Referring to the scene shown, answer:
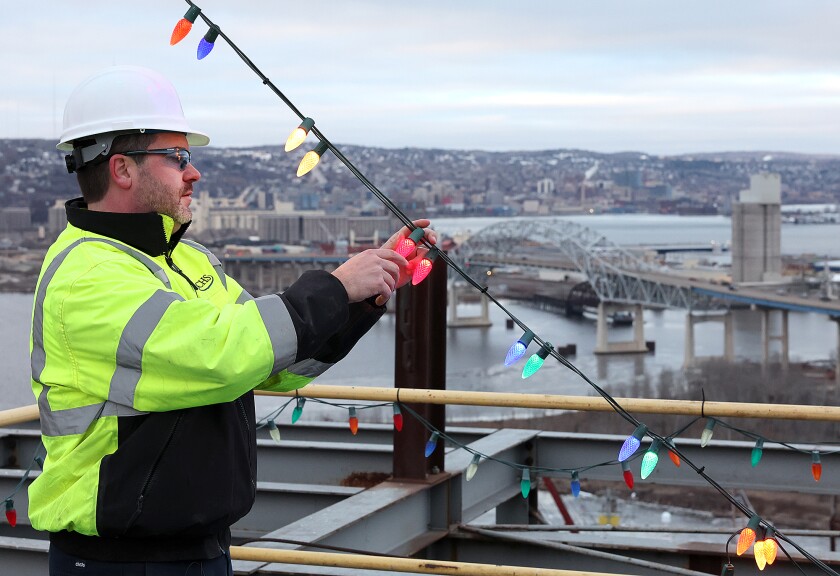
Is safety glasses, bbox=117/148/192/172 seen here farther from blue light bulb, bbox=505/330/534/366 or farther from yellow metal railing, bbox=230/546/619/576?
yellow metal railing, bbox=230/546/619/576

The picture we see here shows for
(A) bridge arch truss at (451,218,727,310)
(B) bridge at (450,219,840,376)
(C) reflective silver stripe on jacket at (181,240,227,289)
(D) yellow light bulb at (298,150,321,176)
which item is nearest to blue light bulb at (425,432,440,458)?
(D) yellow light bulb at (298,150,321,176)

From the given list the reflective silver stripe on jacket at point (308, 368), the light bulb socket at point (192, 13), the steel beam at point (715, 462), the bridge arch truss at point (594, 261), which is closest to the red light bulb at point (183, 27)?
the light bulb socket at point (192, 13)

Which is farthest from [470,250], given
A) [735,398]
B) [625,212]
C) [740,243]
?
[625,212]

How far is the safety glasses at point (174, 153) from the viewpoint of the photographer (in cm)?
251

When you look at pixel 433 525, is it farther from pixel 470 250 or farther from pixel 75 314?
pixel 470 250

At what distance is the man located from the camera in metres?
2.23

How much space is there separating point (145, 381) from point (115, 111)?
0.65 metres

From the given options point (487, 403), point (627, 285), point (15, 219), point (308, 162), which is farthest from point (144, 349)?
point (15, 219)

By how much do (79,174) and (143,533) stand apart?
31.2 inches

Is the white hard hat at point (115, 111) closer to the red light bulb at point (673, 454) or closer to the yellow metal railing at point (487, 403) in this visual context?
the yellow metal railing at point (487, 403)

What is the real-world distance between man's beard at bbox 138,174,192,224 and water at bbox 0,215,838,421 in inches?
1668

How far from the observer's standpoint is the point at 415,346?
6.08 m

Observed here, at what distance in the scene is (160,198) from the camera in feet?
8.26

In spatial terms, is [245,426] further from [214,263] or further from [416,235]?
[416,235]
